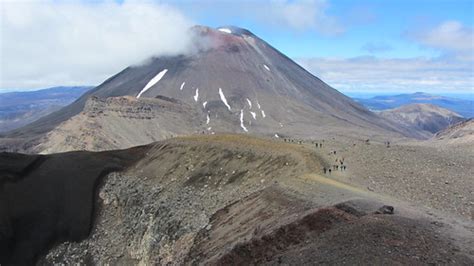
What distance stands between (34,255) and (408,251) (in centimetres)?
4550

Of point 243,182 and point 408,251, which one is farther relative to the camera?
point 243,182

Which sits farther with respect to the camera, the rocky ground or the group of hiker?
the group of hiker

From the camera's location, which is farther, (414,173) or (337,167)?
(414,173)

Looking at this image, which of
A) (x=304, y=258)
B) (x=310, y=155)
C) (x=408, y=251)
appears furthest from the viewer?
(x=310, y=155)

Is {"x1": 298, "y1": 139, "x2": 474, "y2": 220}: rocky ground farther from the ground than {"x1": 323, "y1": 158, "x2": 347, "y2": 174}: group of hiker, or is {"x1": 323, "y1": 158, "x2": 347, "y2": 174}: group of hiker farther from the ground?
{"x1": 323, "y1": 158, "x2": 347, "y2": 174}: group of hiker

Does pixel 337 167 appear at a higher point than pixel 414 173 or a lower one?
higher

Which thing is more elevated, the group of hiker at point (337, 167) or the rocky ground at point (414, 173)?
the group of hiker at point (337, 167)

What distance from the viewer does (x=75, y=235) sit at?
58875 mm

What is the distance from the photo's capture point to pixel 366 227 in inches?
1104

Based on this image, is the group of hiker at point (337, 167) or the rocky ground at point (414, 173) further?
the group of hiker at point (337, 167)

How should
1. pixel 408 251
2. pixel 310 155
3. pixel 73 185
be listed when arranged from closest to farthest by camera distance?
1. pixel 408 251
2. pixel 310 155
3. pixel 73 185

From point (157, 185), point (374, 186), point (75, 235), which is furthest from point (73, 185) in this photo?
point (374, 186)

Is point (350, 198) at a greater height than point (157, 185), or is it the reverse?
point (350, 198)

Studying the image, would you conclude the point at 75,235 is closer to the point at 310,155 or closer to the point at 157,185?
the point at 157,185
